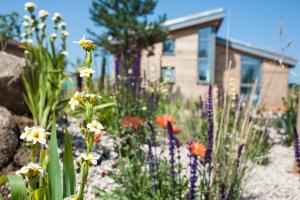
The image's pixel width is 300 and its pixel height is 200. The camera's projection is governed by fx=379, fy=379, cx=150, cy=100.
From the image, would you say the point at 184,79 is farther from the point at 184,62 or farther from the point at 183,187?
the point at 183,187

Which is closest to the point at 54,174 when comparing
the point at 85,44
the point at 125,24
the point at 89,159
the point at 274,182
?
the point at 89,159

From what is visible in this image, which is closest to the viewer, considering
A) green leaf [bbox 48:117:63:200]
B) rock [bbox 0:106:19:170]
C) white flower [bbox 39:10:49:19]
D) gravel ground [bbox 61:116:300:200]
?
green leaf [bbox 48:117:63:200]

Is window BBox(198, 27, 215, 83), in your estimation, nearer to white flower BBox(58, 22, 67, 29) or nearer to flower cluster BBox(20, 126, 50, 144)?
white flower BBox(58, 22, 67, 29)

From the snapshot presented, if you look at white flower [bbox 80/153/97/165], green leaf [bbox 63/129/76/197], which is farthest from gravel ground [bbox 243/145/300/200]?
white flower [bbox 80/153/97/165]

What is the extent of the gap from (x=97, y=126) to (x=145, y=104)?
363cm

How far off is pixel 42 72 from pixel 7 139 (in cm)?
127

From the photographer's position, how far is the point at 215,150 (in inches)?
90.4

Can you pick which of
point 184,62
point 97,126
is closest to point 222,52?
point 184,62

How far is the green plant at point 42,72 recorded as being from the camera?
3889 mm

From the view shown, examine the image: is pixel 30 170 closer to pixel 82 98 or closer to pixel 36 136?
pixel 36 136

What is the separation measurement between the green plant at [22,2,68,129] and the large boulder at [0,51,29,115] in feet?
0.23

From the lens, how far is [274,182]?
12.1 feet

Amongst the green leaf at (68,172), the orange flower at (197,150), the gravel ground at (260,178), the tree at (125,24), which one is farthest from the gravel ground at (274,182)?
the tree at (125,24)

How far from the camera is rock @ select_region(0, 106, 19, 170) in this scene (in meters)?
2.92
